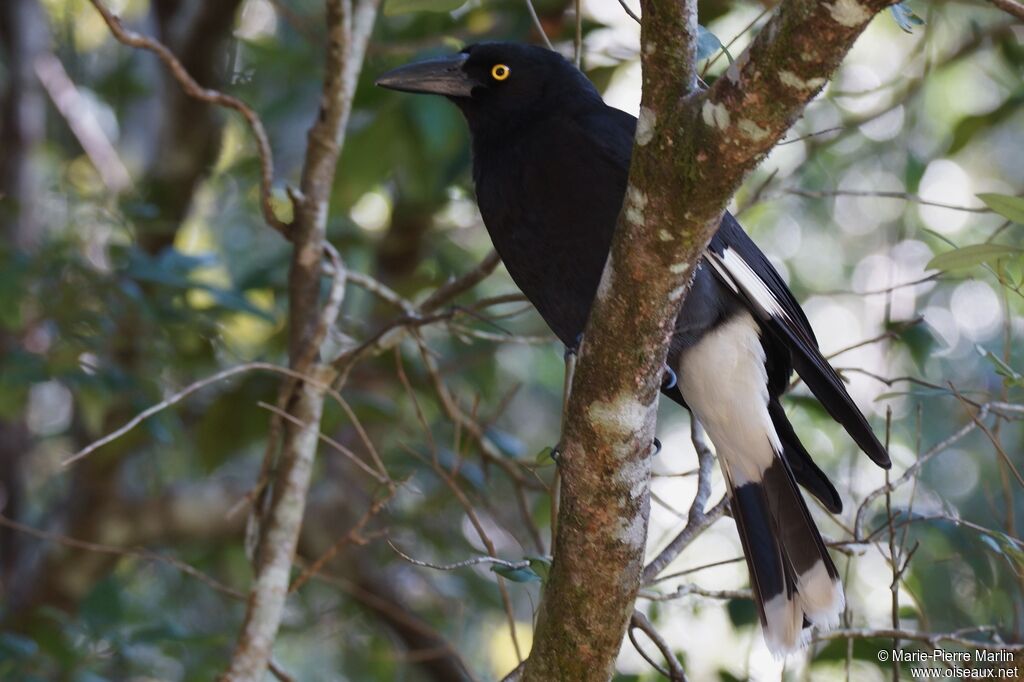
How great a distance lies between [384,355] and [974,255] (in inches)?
80.9

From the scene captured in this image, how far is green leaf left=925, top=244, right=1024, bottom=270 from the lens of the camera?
1.78 m

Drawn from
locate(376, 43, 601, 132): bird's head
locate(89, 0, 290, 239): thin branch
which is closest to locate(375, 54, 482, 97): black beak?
locate(376, 43, 601, 132): bird's head

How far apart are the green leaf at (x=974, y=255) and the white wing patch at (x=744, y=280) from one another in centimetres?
46

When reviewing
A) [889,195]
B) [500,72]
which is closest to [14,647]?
[500,72]

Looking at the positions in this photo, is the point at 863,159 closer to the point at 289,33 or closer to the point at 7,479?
the point at 289,33

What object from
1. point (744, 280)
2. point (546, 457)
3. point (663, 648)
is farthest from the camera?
point (744, 280)

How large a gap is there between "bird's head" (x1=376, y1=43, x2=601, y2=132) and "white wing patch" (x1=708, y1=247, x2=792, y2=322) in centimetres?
52

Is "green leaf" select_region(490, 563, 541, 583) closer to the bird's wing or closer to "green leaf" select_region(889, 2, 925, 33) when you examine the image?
the bird's wing

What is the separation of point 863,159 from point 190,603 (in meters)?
3.12

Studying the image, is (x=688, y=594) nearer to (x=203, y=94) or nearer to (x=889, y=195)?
(x=889, y=195)

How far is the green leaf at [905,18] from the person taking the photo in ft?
5.25

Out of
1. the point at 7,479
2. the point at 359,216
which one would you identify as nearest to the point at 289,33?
the point at 359,216

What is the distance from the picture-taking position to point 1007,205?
1.69m

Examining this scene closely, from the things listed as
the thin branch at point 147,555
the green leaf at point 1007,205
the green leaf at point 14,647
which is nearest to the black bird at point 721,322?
the green leaf at point 1007,205
